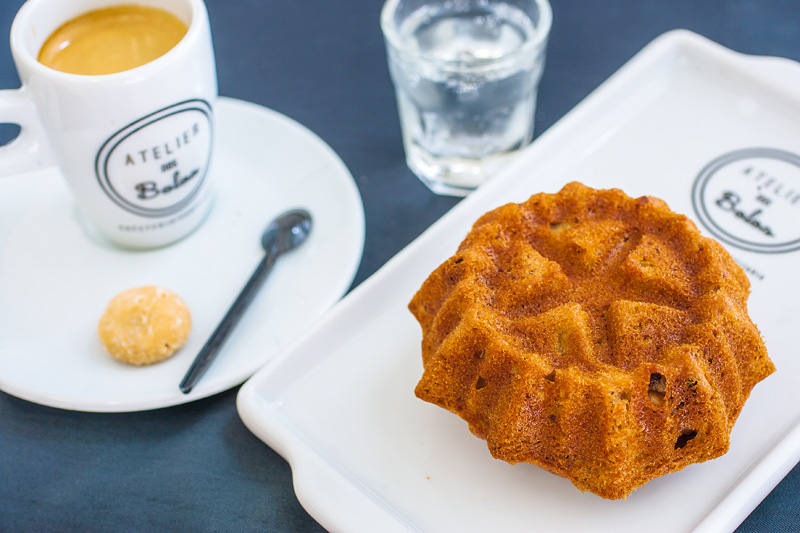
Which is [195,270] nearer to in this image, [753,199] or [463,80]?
[463,80]

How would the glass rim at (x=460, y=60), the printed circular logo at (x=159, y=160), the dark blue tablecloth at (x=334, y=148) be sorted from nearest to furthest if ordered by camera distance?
the dark blue tablecloth at (x=334, y=148) → the printed circular logo at (x=159, y=160) → the glass rim at (x=460, y=60)

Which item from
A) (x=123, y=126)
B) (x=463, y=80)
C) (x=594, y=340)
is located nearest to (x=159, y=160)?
(x=123, y=126)

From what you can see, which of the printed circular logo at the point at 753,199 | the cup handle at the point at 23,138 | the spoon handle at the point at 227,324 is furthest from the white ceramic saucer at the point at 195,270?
the printed circular logo at the point at 753,199

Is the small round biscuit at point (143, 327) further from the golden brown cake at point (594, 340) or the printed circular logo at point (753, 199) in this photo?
the printed circular logo at point (753, 199)

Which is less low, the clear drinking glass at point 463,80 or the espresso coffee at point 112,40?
the espresso coffee at point 112,40

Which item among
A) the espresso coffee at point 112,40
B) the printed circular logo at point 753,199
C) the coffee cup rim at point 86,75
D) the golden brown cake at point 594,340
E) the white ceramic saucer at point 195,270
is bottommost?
the white ceramic saucer at point 195,270

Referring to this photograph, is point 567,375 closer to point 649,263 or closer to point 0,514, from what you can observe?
point 649,263

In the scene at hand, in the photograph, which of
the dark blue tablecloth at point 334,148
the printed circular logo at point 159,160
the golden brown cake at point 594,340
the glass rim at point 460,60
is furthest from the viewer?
the glass rim at point 460,60
